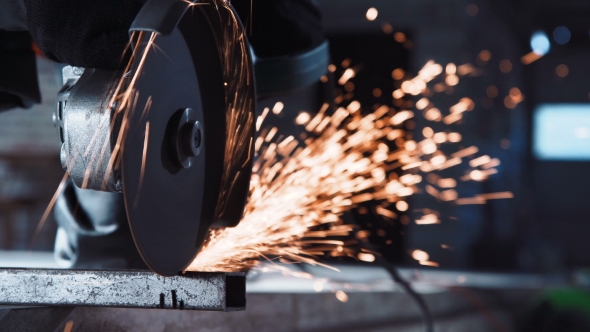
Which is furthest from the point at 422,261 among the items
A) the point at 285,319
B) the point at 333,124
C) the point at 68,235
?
the point at 68,235

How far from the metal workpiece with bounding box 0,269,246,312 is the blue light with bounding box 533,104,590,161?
5160 mm

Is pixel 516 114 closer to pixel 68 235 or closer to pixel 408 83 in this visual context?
pixel 408 83

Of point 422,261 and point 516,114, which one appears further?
point 516,114

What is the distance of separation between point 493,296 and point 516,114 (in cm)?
319

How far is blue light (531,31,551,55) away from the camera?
505 cm

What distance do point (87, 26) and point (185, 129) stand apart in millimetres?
187

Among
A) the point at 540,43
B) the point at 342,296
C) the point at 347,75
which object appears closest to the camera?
the point at 342,296

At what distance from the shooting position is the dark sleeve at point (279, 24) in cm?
99

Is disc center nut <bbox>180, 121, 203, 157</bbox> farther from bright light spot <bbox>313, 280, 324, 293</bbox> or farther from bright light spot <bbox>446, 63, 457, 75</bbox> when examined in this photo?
bright light spot <bbox>446, 63, 457, 75</bbox>

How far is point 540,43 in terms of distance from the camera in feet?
17.1

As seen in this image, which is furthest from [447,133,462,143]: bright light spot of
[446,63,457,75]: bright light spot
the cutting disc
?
the cutting disc

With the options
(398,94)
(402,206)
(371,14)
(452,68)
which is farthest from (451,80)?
(402,206)

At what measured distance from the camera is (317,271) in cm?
269

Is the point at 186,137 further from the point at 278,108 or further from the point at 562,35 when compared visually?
the point at 562,35
